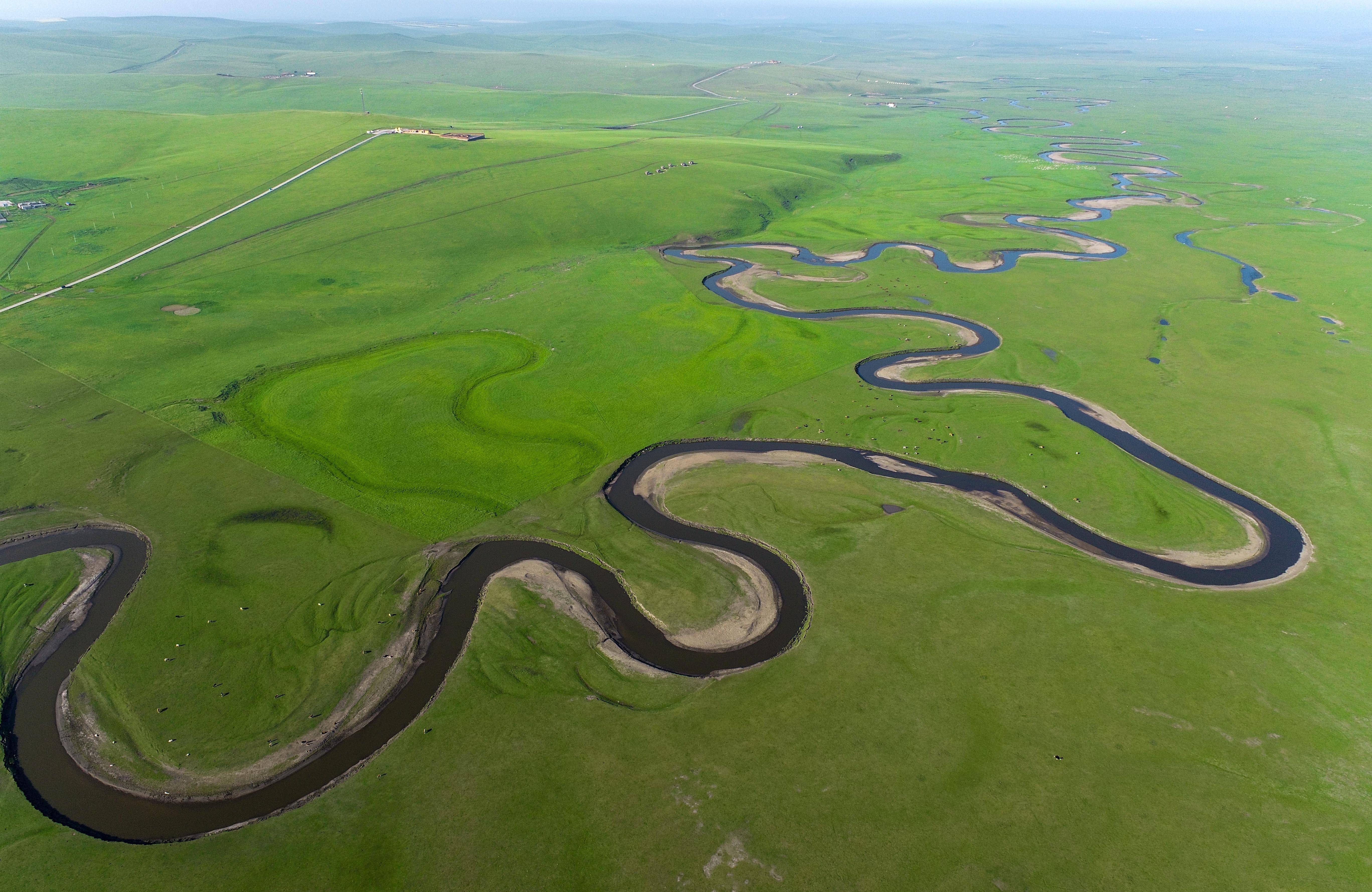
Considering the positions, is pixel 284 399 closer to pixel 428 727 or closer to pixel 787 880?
pixel 428 727

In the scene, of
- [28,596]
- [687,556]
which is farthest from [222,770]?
[687,556]

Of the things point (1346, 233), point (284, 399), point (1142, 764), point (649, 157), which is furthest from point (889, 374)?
point (1346, 233)

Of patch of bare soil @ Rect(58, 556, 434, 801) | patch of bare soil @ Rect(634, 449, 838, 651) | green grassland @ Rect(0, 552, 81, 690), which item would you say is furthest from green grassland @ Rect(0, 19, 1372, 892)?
patch of bare soil @ Rect(634, 449, 838, 651)

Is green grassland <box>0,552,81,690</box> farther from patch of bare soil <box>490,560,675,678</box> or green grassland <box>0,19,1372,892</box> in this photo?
patch of bare soil <box>490,560,675,678</box>

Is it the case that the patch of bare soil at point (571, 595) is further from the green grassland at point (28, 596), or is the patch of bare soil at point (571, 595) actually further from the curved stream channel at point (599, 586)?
the green grassland at point (28, 596)

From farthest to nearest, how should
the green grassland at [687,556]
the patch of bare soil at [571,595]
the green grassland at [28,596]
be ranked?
the green grassland at [28,596] → the patch of bare soil at [571,595] → the green grassland at [687,556]

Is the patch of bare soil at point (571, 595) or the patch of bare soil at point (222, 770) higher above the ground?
the patch of bare soil at point (571, 595)

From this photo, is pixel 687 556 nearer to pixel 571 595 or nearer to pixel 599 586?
pixel 599 586

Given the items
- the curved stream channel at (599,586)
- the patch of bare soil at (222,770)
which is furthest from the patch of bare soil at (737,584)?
the patch of bare soil at (222,770)
